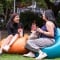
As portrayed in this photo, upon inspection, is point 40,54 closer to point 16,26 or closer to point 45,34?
point 45,34

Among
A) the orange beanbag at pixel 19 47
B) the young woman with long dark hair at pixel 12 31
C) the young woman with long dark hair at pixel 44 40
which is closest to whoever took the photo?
the young woman with long dark hair at pixel 44 40

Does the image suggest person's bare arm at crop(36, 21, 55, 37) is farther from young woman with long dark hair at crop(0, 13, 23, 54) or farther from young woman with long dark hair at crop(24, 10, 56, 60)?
young woman with long dark hair at crop(0, 13, 23, 54)

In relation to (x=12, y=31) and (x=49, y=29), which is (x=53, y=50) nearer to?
(x=49, y=29)

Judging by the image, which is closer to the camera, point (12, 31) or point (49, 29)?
point (49, 29)

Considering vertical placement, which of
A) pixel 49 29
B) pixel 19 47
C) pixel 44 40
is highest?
pixel 49 29

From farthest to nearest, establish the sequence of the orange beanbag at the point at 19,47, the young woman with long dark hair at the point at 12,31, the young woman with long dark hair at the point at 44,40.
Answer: the young woman with long dark hair at the point at 12,31, the orange beanbag at the point at 19,47, the young woman with long dark hair at the point at 44,40

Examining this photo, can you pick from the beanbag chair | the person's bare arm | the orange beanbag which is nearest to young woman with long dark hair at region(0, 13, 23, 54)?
the orange beanbag

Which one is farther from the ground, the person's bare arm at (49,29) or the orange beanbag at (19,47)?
the person's bare arm at (49,29)

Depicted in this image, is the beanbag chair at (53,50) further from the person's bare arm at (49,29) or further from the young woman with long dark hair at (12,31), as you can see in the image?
the young woman with long dark hair at (12,31)

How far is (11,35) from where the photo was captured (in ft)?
26.9

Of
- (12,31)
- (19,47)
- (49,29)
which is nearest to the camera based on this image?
(49,29)

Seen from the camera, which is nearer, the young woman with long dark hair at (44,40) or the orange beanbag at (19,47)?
the young woman with long dark hair at (44,40)

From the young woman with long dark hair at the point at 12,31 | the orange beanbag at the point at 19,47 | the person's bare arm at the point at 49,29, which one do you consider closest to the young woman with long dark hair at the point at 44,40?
the person's bare arm at the point at 49,29

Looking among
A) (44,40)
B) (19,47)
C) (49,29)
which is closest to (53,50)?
(44,40)
